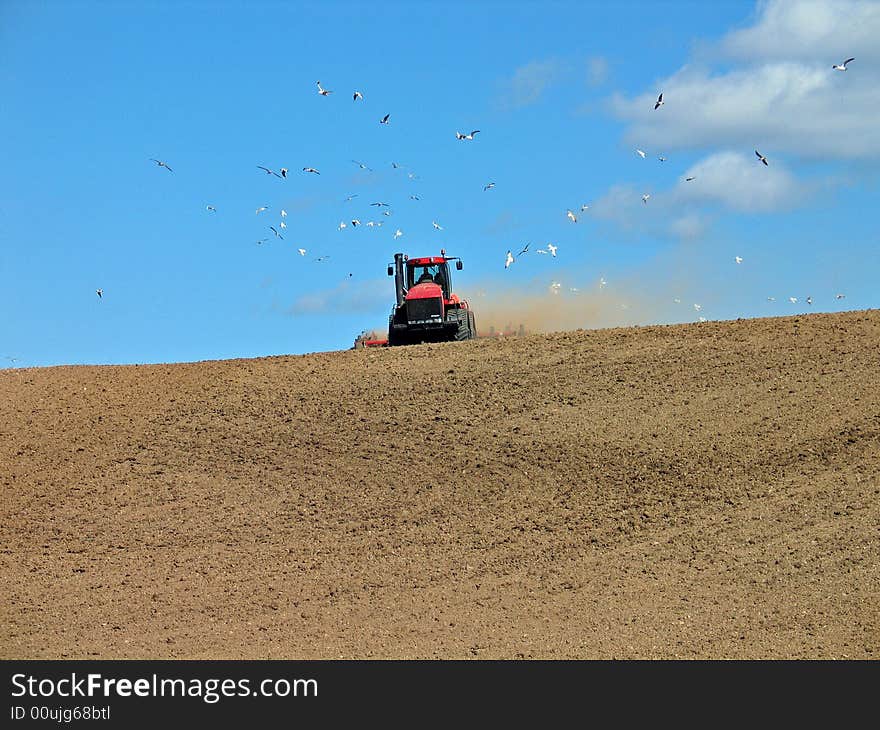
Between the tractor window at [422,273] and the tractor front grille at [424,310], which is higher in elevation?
the tractor window at [422,273]

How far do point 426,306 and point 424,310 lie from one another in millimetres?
118

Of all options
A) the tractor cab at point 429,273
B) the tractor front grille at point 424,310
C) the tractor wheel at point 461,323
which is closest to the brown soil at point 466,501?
the tractor front grille at point 424,310

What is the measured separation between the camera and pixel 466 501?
63.5 ft

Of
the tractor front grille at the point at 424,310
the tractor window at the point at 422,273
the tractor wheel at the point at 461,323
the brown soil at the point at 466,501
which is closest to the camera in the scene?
the brown soil at the point at 466,501

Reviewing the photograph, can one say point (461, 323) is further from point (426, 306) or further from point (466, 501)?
point (466, 501)

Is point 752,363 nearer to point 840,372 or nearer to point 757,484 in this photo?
point 840,372

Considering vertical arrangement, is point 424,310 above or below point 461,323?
above

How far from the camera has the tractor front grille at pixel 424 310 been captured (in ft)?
104

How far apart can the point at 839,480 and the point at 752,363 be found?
17.2 ft

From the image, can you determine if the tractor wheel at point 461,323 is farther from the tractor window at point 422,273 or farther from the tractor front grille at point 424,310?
the tractor window at point 422,273

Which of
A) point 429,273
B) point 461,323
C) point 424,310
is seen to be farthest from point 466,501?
point 429,273

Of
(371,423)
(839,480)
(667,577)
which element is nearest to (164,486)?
(371,423)

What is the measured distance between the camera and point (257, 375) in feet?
85.1

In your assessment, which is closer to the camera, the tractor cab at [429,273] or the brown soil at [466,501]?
the brown soil at [466,501]
